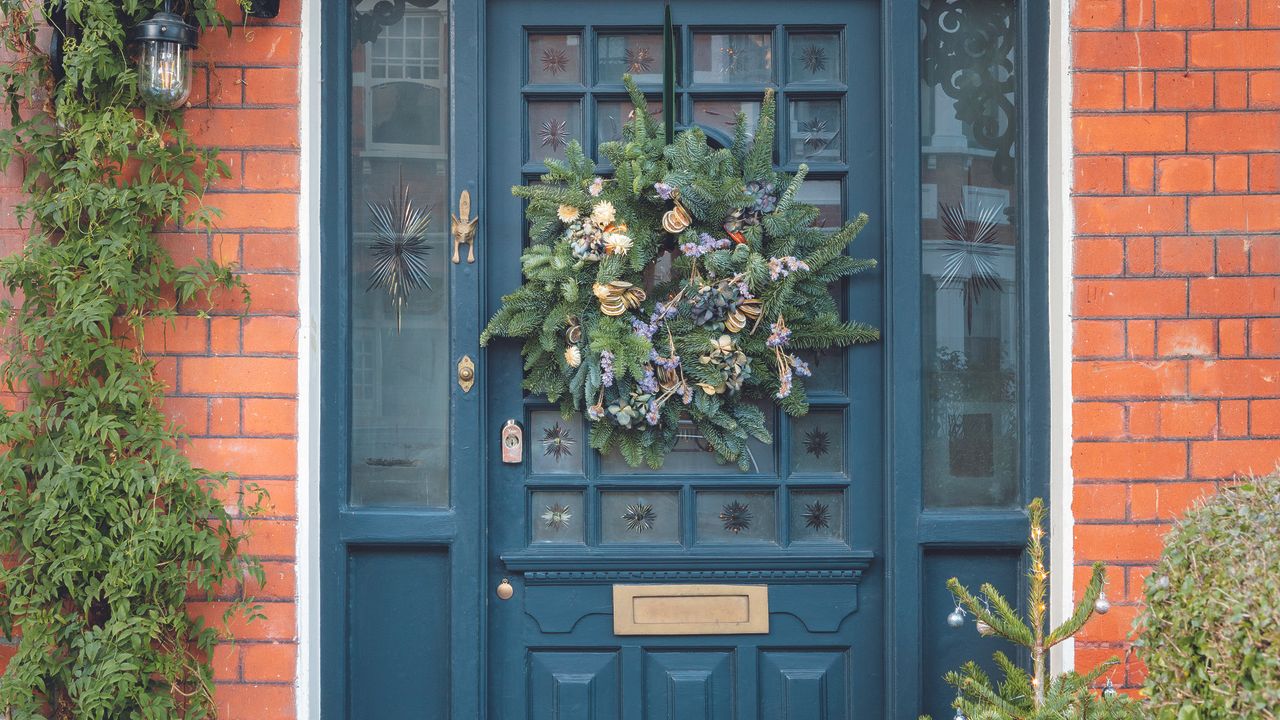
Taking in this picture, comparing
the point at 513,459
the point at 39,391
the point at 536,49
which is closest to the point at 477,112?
the point at 536,49

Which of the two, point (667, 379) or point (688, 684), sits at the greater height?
point (667, 379)

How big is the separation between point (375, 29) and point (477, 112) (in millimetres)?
426

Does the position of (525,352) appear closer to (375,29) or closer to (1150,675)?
(375,29)

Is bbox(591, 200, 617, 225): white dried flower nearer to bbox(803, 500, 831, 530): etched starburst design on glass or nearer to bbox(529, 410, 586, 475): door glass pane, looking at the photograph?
bbox(529, 410, 586, 475): door glass pane

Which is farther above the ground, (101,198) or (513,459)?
(101,198)

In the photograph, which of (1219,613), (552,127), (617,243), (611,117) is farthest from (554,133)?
(1219,613)

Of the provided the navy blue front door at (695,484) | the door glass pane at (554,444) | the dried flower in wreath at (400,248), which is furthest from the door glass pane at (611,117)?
the door glass pane at (554,444)

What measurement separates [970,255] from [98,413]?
2.50 meters

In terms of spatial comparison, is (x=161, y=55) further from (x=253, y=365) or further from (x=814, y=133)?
(x=814, y=133)

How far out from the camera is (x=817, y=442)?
3049 millimetres

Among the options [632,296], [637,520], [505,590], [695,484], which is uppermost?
[632,296]

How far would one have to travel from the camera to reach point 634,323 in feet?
9.37

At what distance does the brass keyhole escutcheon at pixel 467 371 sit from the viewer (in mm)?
2941

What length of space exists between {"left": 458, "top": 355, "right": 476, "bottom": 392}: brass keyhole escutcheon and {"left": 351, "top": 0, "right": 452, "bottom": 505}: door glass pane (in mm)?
89
